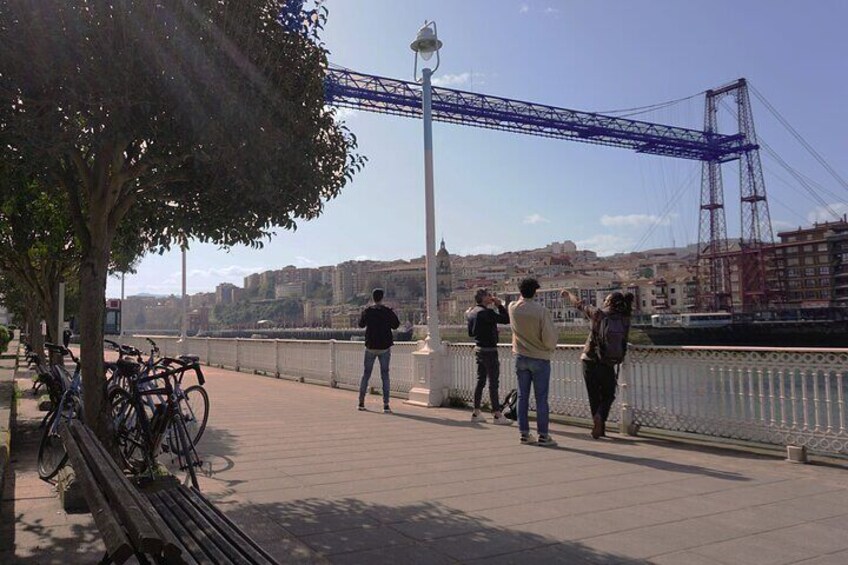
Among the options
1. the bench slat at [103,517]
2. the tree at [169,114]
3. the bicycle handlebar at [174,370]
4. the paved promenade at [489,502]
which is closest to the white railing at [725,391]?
the paved promenade at [489,502]

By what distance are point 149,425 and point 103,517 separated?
10.4ft

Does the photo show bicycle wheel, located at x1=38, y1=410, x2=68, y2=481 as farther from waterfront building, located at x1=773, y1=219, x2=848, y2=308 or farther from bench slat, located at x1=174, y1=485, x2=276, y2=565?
waterfront building, located at x1=773, y1=219, x2=848, y2=308

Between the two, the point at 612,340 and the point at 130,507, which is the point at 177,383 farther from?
the point at 612,340

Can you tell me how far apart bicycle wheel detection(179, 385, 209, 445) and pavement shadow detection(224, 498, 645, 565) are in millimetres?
2312

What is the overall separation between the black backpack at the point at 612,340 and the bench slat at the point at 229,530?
16.5ft

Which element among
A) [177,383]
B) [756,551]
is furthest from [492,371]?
[756,551]

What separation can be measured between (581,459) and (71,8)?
5.67 metres

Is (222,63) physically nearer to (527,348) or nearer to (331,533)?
(331,533)

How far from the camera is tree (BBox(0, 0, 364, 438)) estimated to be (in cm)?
432

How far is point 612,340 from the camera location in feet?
24.0

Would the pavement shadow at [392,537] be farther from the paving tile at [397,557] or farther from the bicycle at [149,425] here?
the bicycle at [149,425]

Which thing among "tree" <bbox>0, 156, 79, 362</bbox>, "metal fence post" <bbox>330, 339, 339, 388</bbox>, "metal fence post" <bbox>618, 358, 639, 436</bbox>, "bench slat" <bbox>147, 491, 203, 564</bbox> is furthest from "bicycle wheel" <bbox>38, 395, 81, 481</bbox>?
"metal fence post" <bbox>330, 339, 339, 388</bbox>

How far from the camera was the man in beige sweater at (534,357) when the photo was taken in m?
7.05

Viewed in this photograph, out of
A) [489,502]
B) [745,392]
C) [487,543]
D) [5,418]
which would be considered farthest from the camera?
[5,418]
